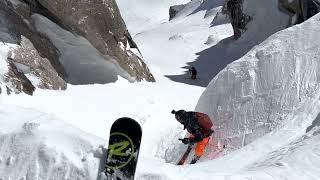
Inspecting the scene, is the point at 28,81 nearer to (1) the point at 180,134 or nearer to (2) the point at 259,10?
(1) the point at 180,134

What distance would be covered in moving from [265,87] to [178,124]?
13.9ft

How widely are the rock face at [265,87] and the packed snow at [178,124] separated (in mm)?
27

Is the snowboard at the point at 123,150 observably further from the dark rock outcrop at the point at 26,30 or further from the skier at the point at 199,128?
the dark rock outcrop at the point at 26,30

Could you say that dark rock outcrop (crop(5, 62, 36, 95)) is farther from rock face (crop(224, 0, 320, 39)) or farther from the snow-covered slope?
the snow-covered slope

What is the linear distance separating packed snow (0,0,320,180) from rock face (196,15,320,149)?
0.09 feet

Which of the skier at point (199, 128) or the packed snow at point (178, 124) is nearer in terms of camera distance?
the packed snow at point (178, 124)

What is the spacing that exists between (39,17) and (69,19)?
1145mm

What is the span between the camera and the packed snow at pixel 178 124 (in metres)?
6.99

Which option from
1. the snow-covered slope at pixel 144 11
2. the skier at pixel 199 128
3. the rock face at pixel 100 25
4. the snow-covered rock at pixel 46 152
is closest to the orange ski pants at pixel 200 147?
the skier at pixel 199 128

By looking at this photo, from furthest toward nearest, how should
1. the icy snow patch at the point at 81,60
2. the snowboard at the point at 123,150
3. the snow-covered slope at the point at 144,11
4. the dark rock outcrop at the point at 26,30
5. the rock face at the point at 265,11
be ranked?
1. the snow-covered slope at the point at 144,11
2. the rock face at the point at 265,11
3. the icy snow patch at the point at 81,60
4. the dark rock outcrop at the point at 26,30
5. the snowboard at the point at 123,150

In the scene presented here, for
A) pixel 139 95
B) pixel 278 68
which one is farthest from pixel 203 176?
pixel 139 95

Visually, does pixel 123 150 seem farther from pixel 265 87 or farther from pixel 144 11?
pixel 144 11

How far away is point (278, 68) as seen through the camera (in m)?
13.6

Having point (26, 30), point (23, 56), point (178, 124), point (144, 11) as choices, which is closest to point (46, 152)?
point (178, 124)
